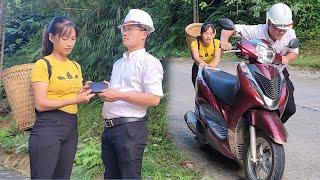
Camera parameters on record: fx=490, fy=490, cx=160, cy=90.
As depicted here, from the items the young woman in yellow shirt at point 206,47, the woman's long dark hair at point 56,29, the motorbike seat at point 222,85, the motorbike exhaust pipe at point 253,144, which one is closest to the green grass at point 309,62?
the young woman in yellow shirt at point 206,47

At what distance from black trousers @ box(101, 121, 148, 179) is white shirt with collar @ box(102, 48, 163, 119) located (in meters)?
0.09

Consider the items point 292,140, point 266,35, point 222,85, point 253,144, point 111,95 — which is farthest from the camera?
point 292,140

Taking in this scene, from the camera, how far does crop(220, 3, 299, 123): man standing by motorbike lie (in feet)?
14.3

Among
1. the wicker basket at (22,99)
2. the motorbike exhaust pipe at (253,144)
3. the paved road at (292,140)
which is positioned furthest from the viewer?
the paved road at (292,140)

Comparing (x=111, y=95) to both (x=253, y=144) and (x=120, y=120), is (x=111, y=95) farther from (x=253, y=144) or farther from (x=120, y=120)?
(x=253, y=144)

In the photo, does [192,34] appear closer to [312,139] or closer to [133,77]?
[312,139]

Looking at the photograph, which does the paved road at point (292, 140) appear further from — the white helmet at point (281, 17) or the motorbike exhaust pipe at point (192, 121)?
the white helmet at point (281, 17)

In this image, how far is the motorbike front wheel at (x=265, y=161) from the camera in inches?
163

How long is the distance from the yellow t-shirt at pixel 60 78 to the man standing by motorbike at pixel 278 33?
5.90 ft

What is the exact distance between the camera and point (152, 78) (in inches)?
130

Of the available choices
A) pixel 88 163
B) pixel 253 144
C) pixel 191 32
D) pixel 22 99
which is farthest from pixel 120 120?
pixel 191 32

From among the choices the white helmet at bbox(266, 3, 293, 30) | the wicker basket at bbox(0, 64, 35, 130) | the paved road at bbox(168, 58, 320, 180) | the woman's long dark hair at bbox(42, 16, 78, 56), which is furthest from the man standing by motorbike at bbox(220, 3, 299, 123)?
the wicker basket at bbox(0, 64, 35, 130)

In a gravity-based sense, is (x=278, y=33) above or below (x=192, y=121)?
above

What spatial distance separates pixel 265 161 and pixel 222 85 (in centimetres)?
96
